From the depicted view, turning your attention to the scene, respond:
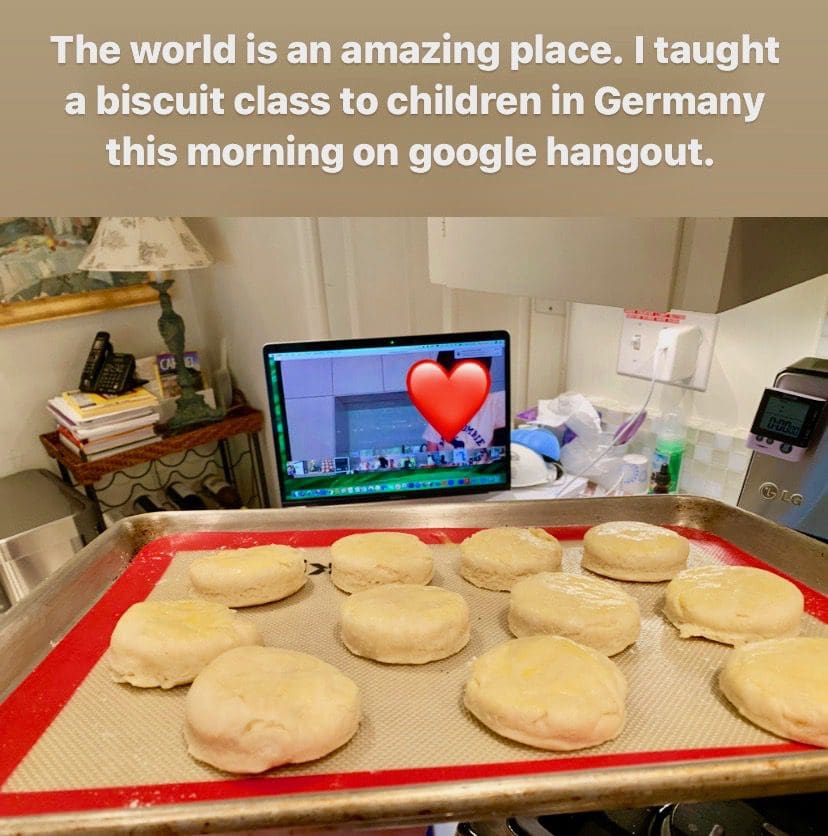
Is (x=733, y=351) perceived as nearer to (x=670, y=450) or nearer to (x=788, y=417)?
(x=670, y=450)

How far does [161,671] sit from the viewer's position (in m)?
0.79

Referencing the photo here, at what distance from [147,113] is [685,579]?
0.91 m

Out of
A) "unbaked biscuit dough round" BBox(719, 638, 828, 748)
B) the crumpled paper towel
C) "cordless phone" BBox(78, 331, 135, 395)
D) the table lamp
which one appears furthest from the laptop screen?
"cordless phone" BBox(78, 331, 135, 395)

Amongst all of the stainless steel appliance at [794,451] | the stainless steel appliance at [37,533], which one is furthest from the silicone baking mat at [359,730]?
the stainless steel appliance at [37,533]

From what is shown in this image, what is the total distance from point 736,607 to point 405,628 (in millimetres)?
460

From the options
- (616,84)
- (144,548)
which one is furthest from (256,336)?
(616,84)

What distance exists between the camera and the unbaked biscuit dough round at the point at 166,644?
2.59 ft

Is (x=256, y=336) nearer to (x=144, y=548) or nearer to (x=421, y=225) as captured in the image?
(x=421, y=225)

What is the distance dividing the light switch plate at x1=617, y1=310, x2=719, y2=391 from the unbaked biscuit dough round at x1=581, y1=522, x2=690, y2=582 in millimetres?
673

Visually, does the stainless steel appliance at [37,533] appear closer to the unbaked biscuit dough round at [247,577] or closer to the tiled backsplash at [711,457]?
the unbaked biscuit dough round at [247,577]

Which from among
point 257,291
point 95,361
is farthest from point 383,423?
point 95,361

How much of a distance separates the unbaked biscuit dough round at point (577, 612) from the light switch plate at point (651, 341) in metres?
0.83

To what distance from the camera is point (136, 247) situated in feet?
6.30

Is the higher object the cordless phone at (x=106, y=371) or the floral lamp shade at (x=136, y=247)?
the floral lamp shade at (x=136, y=247)
